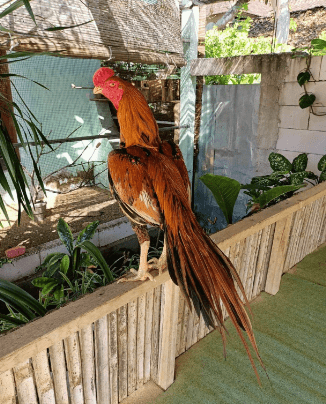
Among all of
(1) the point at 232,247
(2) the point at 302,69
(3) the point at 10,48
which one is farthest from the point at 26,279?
(2) the point at 302,69

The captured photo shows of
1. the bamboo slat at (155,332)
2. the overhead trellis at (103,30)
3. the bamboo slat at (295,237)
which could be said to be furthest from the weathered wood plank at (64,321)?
the overhead trellis at (103,30)

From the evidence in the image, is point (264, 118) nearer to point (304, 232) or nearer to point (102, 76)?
point (304, 232)

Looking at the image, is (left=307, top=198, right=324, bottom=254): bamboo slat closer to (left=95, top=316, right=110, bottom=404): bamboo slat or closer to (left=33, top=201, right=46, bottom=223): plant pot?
(left=95, top=316, right=110, bottom=404): bamboo slat

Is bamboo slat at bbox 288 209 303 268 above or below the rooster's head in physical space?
below

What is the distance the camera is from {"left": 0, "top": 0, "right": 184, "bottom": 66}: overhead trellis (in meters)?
2.25

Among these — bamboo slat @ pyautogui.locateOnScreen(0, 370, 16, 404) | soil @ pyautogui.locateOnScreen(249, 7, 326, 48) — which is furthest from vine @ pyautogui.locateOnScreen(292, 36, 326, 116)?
soil @ pyautogui.locateOnScreen(249, 7, 326, 48)

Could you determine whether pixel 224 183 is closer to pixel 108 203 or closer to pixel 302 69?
pixel 302 69

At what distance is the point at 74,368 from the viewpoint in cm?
108

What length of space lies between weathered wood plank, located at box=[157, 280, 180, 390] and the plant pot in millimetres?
2593

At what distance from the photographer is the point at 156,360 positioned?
4.66 ft

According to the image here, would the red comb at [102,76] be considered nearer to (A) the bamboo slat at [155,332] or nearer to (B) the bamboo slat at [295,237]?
(A) the bamboo slat at [155,332]

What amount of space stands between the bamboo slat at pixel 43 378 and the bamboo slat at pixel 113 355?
24 cm

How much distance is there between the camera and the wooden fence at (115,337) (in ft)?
2.99

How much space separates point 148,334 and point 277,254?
1007 mm
